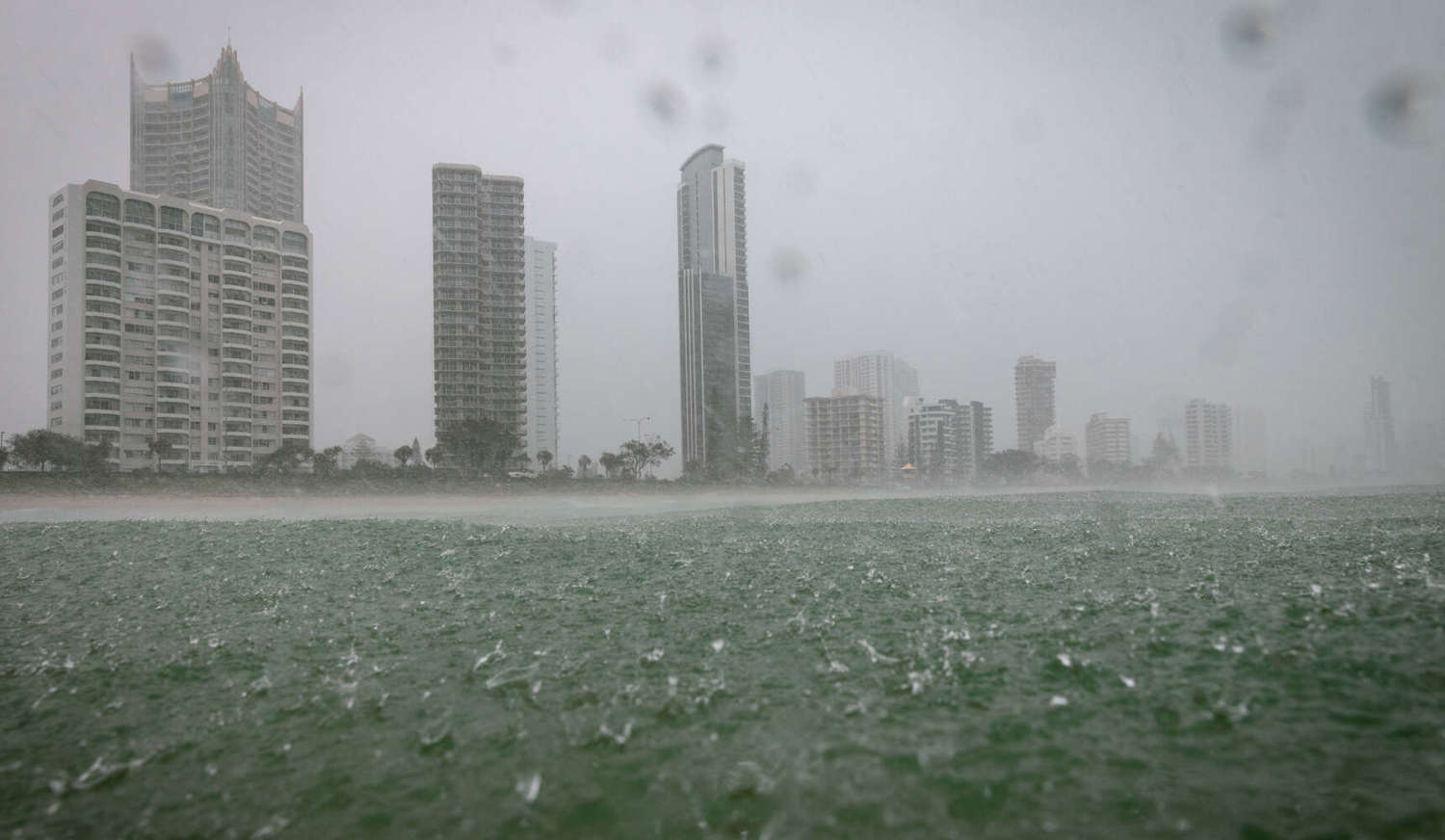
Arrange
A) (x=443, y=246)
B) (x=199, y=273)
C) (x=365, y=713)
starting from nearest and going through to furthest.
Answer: (x=365, y=713) → (x=199, y=273) → (x=443, y=246)

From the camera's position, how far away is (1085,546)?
10.1 metres

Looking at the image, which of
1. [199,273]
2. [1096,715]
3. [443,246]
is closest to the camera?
[1096,715]

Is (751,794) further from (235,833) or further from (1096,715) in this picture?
(235,833)

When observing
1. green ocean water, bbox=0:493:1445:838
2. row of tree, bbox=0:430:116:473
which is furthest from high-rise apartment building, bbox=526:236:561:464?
green ocean water, bbox=0:493:1445:838

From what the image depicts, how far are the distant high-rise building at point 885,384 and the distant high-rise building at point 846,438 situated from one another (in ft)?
4.85

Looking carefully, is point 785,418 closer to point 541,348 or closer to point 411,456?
point 541,348

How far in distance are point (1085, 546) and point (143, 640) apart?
10813 millimetres

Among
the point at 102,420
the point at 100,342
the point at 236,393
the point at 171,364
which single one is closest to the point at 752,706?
the point at 100,342

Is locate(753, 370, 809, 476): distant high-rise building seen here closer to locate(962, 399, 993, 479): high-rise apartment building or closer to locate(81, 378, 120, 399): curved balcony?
locate(962, 399, 993, 479): high-rise apartment building

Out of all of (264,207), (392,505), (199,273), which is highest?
(264,207)

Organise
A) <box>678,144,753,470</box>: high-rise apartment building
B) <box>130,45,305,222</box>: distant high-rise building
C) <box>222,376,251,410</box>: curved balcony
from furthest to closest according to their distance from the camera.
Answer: <box>130,45,305,222</box>: distant high-rise building → <box>678,144,753,470</box>: high-rise apartment building → <box>222,376,251,410</box>: curved balcony

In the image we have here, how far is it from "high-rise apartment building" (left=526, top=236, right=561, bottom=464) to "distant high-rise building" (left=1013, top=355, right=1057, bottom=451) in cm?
4300

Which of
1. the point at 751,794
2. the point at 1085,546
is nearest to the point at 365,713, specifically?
the point at 751,794

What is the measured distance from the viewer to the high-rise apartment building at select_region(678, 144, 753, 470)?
55.4 meters
